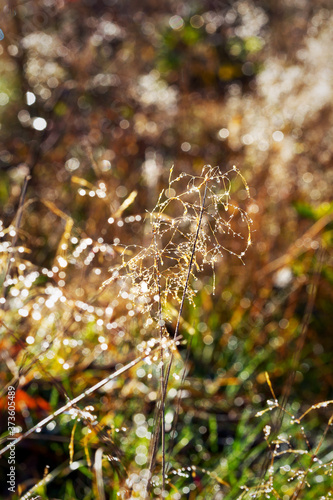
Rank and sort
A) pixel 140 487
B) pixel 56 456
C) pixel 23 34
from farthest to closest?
pixel 23 34, pixel 56 456, pixel 140 487

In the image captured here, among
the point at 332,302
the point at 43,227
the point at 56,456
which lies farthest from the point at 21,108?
the point at 56,456

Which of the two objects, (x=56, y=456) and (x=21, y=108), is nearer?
(x=56, y=456)

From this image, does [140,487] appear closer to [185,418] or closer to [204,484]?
[204,484]

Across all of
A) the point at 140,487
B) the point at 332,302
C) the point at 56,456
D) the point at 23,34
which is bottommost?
the point at 332,302

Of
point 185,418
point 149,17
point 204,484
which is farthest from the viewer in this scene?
point 149,17

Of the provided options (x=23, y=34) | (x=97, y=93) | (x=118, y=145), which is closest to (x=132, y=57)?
(x=97, y=93)

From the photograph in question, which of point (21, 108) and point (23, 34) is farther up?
point (23, 34)
